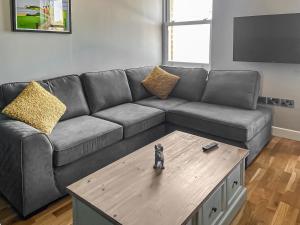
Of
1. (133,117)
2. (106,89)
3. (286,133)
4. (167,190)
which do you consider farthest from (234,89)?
(167,190)

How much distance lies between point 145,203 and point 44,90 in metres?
1.60

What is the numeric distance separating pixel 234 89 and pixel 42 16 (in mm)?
2222

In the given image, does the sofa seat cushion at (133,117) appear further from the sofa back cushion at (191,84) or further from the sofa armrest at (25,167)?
the sofa armrest at (25,167)

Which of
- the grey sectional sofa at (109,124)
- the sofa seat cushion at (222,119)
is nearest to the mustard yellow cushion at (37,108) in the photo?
the grey sectional sofa at (109,124)

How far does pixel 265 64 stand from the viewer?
335 cm

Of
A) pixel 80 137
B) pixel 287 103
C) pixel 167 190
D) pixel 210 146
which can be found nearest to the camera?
pixel 167 190

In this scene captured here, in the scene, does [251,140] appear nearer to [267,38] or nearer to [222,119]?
[222,119]

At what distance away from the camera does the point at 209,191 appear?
4.82ft

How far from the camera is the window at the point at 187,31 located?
13.0 ft

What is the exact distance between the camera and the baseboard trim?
3.29 meters

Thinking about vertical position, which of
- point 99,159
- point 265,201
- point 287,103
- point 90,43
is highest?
point 90,43

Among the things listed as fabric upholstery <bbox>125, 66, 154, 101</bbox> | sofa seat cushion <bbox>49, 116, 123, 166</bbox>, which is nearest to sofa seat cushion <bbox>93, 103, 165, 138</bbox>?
sofa seat cushion <bbox>49, 116, 123, 166</bbox>

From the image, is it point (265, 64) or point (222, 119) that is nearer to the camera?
point (222, 119)

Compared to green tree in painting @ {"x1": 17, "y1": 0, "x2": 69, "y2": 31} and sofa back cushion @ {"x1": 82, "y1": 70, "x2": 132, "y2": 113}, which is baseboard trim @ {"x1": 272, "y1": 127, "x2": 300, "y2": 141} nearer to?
sofa back cushion @ {"x1": 82, "y1": 70, "x2": 132, "y2": 113}
